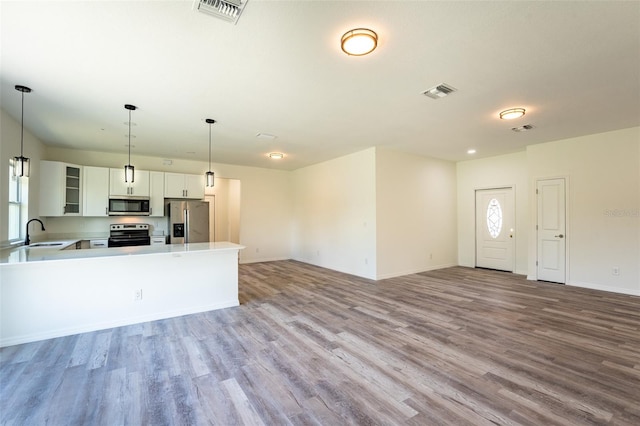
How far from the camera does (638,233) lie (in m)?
4.65

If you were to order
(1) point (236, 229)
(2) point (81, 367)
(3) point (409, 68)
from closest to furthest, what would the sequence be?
Result: (2) point (81, 367) → (3) point (409, 68) → (1) point (236, 229)

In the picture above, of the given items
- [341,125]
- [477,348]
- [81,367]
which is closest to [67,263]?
[81,367]

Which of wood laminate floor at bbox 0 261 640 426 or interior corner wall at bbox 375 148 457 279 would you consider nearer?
wood laminate floor at bbox 0 261 640 426

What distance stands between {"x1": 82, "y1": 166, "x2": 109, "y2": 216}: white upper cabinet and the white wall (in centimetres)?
62

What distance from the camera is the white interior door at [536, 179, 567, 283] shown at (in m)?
5.43

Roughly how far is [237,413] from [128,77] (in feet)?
10.4

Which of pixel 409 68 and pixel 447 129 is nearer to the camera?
pixel 409 68

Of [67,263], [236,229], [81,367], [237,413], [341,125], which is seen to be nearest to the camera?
[237,413]

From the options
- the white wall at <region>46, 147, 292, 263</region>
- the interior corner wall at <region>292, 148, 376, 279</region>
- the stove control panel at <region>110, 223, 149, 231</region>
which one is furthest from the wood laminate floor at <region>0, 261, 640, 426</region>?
the white wall at <region>46, 147, 292, 263</region>

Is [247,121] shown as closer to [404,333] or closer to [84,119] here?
[84,119]

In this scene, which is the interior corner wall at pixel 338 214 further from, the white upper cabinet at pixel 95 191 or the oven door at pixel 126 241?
the white upper cabinet at pixel 95 191

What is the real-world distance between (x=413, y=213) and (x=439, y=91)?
3.72m

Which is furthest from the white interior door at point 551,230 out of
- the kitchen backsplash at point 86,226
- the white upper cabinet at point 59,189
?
the white upper cabinet at point 59,189

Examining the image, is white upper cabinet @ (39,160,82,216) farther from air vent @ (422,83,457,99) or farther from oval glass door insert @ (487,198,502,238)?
oval glass door insert @ (487,198,502,238)
